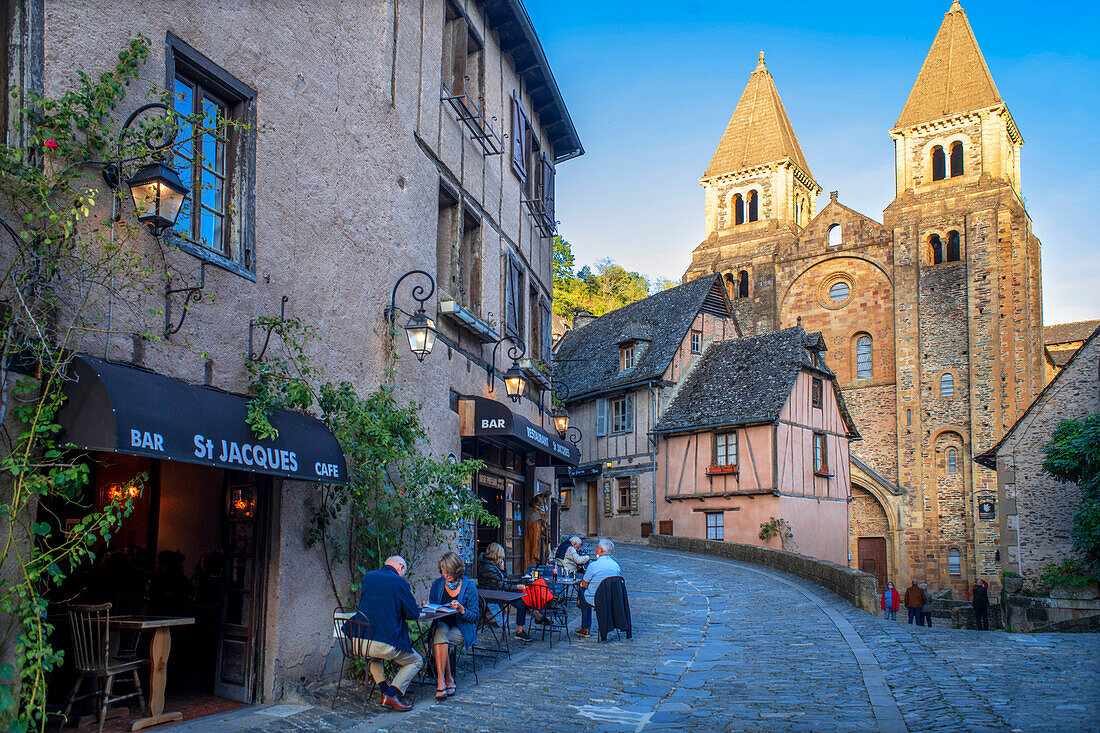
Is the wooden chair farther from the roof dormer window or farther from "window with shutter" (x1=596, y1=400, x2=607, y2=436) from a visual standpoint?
"window with shutter" (x1=596, y1=400, x2=607, y2=436)

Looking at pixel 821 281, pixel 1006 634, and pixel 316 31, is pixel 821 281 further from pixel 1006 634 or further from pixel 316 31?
pixel 316 31

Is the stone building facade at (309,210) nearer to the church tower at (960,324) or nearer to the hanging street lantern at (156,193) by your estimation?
the hanging street lantern at (156,193)

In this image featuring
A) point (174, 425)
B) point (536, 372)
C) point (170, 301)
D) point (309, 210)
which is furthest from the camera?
point (536, 372)

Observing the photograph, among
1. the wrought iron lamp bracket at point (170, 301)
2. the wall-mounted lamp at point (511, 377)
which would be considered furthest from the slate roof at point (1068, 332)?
the wrought iron lamp bracket at point (170, 301)

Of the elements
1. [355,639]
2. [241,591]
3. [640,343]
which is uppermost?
[640,343]

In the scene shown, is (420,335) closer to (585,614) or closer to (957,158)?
(585,614)

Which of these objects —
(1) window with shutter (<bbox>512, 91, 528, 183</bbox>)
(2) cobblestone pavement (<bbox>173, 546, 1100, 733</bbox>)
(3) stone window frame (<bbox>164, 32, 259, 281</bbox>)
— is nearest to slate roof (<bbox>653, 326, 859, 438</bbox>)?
(1) window with shutter (<bbox>512, 91, 528, 183</bbox>)

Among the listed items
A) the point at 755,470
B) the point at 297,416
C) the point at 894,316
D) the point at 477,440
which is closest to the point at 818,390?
the point at 755,470

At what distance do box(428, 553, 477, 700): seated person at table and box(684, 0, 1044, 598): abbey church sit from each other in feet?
109

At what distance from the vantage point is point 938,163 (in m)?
44.1

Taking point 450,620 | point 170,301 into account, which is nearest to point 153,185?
point 170,301

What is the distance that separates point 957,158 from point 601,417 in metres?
23.7

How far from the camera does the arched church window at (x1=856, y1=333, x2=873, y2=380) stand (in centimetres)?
4250

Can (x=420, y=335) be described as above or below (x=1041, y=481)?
above
